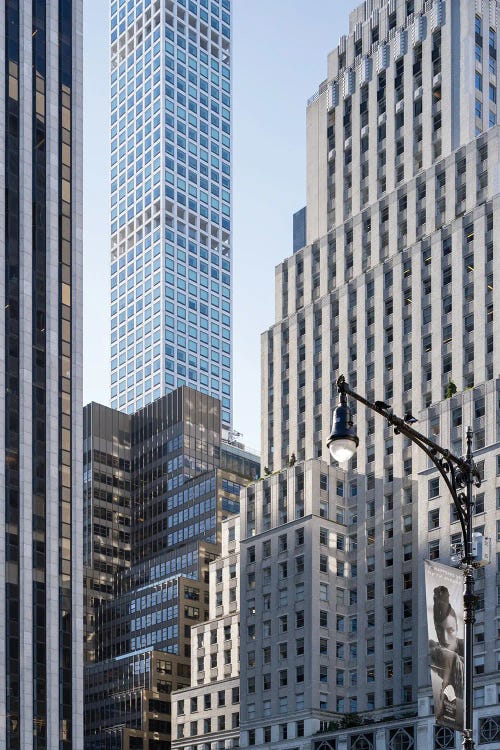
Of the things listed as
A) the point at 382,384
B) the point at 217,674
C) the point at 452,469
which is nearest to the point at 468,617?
the point at 452,469

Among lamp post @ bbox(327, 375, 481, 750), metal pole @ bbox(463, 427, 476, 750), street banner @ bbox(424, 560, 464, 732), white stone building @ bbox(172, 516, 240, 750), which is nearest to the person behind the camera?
lamp post @ bbox(327, 375, 481, 750)

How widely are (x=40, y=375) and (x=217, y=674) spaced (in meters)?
47.9

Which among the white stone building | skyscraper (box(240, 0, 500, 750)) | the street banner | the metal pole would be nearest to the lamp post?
the metal pole

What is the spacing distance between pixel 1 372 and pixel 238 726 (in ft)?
166

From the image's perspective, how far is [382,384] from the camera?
514 feet

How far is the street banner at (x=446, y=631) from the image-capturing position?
31000 millimetres

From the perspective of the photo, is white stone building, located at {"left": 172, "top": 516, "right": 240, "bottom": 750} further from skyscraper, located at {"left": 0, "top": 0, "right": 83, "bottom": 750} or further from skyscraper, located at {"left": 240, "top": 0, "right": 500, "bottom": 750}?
skyscraper, located at {"left": 0, "top": 0, "right": 83, "bottom": 750}

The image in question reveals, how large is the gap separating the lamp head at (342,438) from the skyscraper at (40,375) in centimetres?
10829

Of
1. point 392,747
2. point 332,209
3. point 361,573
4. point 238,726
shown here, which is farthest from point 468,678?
point 332,209

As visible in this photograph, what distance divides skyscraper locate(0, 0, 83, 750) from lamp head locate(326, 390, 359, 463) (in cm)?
10829

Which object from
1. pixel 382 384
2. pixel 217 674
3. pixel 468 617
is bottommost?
pixel 468 617

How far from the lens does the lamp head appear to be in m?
28.7

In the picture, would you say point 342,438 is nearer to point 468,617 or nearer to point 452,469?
point 452,469

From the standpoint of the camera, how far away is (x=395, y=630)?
144m
